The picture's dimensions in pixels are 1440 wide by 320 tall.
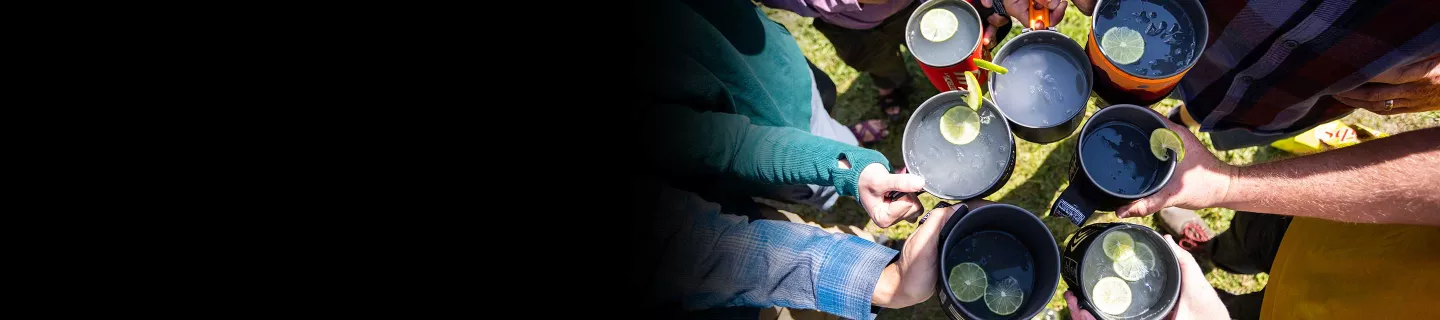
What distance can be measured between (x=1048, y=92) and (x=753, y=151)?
903mm

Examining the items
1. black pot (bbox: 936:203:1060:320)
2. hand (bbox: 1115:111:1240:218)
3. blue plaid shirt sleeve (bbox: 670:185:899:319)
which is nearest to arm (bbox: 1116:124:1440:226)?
hand (bbox: 1115:111:1240:218)

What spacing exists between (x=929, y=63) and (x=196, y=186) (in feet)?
6.33

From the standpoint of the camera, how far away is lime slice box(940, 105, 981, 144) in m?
1.75

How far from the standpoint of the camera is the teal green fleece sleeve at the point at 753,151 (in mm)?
1773

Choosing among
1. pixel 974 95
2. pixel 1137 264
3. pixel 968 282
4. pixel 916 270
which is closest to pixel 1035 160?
pixel 1137 264

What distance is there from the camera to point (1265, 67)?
180cm

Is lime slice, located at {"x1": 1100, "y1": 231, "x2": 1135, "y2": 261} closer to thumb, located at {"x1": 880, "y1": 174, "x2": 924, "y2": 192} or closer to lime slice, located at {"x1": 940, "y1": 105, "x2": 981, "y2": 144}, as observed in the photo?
lime slice, located at {"x1": 940, "y1": 105, "x2": 981, "y2": 144}

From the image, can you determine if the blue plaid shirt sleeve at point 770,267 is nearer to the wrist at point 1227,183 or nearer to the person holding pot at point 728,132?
the person holding pot at point 728,132

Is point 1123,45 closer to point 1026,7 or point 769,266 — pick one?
point 1026,7

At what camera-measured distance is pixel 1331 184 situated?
165 centimetres

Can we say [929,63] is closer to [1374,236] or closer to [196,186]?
[1374,236]

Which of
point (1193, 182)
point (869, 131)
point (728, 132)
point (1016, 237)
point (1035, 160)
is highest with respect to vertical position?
point (728, 132)

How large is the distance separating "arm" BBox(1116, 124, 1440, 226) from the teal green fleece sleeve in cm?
75

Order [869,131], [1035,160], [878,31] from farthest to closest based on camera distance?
[869,131]
[1035,160]
[878,31]
